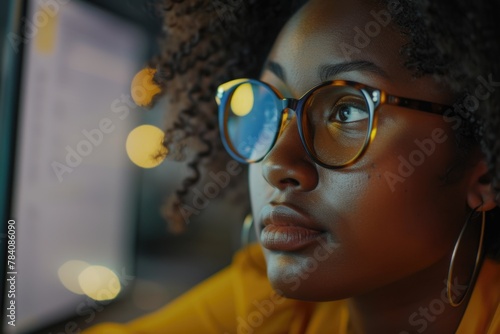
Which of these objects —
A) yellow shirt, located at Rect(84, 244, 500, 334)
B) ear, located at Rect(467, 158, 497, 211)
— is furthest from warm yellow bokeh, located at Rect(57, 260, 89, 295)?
ear, located at Rect(467, 158, 497, 211)

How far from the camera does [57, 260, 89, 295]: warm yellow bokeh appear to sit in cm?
140

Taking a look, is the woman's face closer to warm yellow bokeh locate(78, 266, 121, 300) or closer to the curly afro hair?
the curly afro hair

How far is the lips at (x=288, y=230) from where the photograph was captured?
34.0 inches

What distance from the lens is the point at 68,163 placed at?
1.37 metres

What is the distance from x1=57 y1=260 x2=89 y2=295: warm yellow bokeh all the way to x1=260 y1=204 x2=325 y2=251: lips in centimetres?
68

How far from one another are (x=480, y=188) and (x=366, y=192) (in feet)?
0.58

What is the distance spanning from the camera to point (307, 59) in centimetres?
91

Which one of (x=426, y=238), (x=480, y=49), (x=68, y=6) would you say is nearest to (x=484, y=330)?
(x=426, y=238)

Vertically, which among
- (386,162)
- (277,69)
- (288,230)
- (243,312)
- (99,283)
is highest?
(277,69)

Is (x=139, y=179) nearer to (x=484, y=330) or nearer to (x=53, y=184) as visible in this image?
(x=53, y=184)

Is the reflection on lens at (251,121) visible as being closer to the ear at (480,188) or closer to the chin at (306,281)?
the chin at (306,281)

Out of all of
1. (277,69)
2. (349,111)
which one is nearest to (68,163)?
(277,69)

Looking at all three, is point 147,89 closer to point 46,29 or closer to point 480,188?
point 46,29

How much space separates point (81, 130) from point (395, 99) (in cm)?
84
